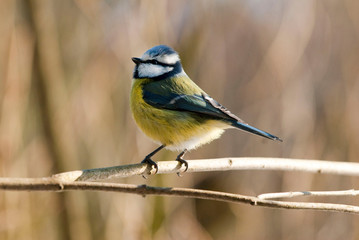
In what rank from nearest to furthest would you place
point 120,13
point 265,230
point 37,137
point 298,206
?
point 298,206 → point 120,13 → point 37,137 → point 265,230

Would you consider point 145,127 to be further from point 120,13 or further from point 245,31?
point 245,31

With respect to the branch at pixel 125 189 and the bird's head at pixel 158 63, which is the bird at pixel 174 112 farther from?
the branch at pixel 125 189

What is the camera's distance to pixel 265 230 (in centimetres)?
494

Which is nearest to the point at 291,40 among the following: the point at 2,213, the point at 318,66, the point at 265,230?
the point at 318,66

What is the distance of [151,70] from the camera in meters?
2.21

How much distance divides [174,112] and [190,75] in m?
1.53

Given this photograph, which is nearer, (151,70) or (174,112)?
(174,112)

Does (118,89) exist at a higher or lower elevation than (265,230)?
higher

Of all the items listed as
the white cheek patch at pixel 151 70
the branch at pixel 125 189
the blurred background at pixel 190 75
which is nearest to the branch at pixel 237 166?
Result: the branch at pixel 125 189

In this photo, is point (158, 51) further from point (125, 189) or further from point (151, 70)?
point (125, 189)

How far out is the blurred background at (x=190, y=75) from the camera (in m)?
2.91

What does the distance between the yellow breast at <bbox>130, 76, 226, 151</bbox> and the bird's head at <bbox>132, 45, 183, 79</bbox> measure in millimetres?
209

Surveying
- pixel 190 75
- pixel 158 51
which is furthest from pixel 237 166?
pixel 190 75

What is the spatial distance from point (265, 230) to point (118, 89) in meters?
2.51
